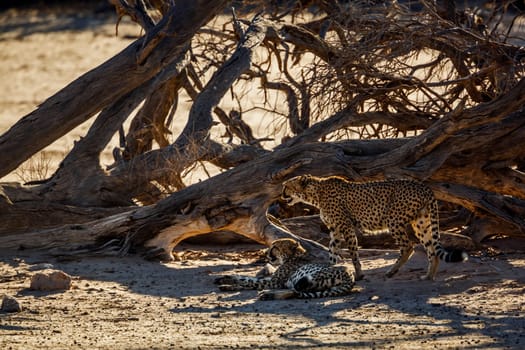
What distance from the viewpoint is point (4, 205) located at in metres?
9.87

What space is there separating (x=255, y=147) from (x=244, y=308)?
143 inches

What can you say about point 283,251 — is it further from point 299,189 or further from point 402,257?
point 402,257

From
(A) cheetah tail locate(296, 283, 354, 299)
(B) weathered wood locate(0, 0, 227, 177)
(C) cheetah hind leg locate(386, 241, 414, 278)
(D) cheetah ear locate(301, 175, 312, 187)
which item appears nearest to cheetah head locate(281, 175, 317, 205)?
(D) cheetah ear locate(301, 175, 312, 187)

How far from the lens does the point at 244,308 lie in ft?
24.2

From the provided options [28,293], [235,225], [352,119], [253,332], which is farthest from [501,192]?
[28,293]

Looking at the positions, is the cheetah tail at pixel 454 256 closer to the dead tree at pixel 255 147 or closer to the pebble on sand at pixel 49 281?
the dead tree at pixel 255 147

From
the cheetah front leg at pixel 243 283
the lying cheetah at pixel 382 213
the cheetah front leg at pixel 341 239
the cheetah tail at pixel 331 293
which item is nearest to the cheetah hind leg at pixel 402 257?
the lying cheetah at pixel 382 213

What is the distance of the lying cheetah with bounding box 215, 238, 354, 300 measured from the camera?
7.71 metres

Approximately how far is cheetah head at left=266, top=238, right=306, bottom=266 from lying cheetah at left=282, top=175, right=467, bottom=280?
0.99 feet

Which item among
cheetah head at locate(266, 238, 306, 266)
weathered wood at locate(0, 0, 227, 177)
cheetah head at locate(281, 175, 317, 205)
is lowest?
cheetah head at locate(266, 238, 306, 266)

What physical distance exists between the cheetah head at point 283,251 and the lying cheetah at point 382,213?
0.30 metres

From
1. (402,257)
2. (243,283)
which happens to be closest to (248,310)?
(243,283)

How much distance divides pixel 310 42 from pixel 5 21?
2090 cm

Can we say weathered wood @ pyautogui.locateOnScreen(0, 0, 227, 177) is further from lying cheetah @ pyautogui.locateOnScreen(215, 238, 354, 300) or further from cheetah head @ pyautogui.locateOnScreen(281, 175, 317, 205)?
lying cheetah @ pyautogui.locateOnScreen(215, 238, 354, 300)
